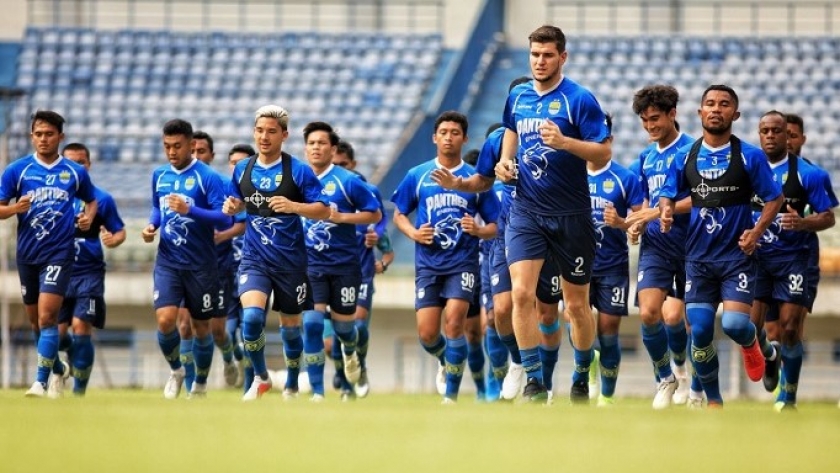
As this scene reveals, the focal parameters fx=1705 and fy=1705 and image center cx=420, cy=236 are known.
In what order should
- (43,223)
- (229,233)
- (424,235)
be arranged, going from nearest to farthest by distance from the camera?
(43,223)
(424,235)
(229,233)

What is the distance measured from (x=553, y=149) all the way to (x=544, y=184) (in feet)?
0.80

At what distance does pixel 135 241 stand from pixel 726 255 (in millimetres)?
17034

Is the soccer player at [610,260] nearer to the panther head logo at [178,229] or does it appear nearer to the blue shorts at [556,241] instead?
the blue shorts at [556,241]

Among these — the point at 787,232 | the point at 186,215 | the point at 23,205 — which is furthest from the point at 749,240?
the point at 23,205

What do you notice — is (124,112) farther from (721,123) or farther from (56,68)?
(721,123)

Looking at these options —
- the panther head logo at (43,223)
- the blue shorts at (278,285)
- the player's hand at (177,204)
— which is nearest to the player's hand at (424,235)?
the blue shorts at (278,285)

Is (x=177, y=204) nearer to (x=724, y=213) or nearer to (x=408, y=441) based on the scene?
(x=724, y=213)

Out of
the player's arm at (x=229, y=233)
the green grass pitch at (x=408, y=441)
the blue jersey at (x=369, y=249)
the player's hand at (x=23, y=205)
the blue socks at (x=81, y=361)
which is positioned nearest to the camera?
the green grass pitch at (x=408, y=441)

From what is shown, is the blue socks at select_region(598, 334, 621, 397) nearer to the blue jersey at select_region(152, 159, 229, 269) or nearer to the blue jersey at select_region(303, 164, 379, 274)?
the blue jersey at select_region(303, 164, 379, 274)

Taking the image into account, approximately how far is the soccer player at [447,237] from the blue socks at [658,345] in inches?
67.8

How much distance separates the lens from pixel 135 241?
90.8 ft

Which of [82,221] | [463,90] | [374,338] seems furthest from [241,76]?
[82,221]

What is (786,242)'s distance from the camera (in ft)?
46.3

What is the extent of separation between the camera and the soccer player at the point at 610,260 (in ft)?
47.0
